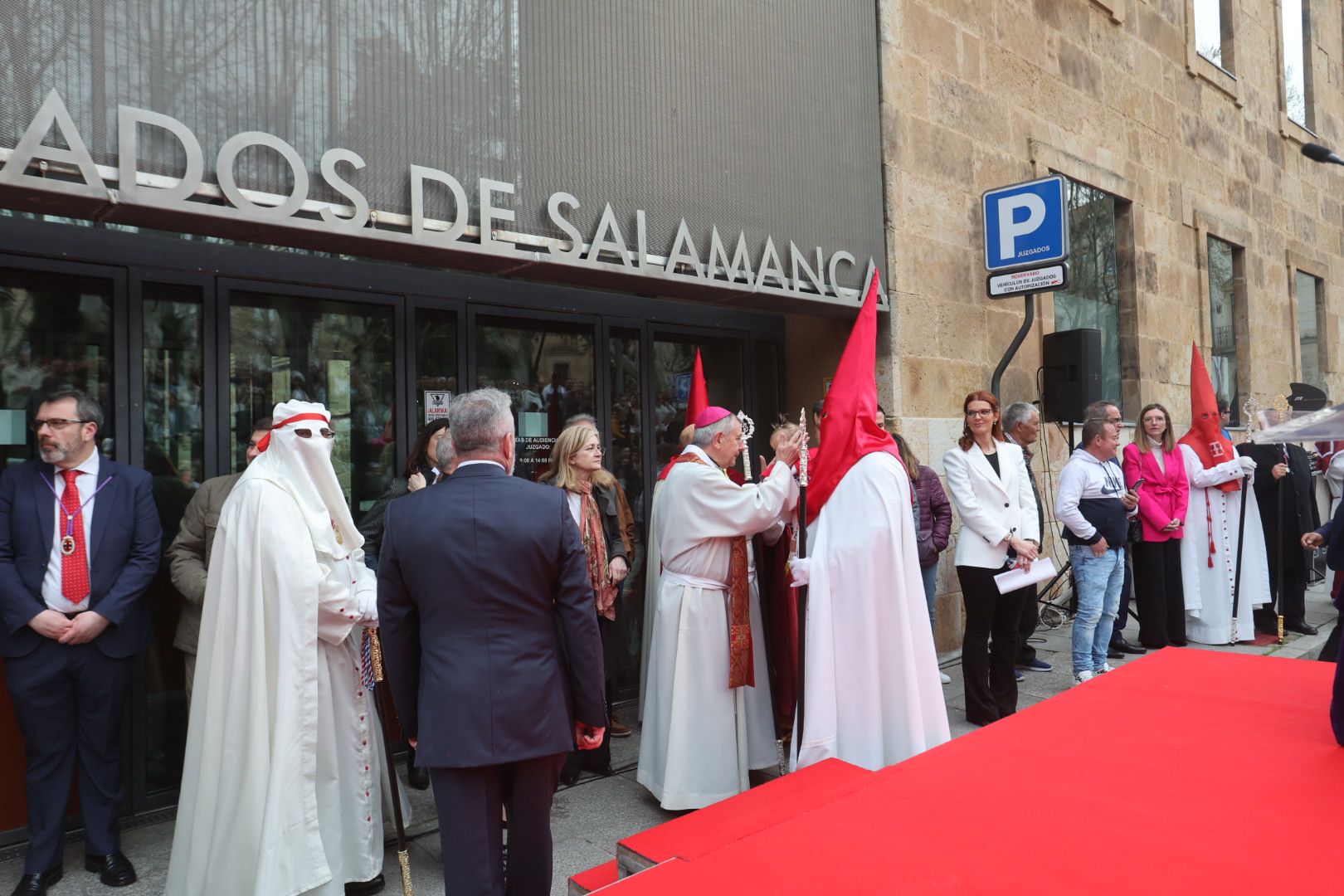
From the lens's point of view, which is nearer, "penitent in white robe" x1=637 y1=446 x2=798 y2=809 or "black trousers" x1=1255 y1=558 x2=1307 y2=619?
"penitent in white robe" x1=637 y1=446 x2=798 y2=809

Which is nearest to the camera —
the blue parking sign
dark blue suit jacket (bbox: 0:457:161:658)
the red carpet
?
the red carpet

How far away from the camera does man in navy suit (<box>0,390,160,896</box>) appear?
12.7 feet

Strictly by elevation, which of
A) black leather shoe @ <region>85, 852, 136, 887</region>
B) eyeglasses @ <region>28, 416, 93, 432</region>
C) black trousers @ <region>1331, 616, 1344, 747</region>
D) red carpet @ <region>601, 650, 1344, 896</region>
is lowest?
black leather shoe @ <region>85, 852, 136, 887</region>

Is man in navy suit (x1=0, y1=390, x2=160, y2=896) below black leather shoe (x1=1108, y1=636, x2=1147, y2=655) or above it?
above

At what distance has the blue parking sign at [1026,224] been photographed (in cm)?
743

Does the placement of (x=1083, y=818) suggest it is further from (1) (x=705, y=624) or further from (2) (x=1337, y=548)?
(1) (x=705, y=624)

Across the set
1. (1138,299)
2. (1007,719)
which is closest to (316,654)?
(1007,719)

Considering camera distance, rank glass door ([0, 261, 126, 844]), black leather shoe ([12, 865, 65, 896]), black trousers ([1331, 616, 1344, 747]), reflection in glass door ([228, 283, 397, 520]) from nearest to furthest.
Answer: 1. black trousers ([1331, 616, 1344, 747])
2. black leather shoe ([12, 865, 65, 896])
3. glass door ([0, 261, 126, 844])
4. reflection in glass door ([228, 283, 397, 520])

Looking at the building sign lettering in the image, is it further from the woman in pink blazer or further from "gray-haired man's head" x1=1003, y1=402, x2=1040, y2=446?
the woman in pink blazer

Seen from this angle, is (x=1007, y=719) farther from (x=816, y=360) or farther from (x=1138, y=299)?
(x=1138, y=299)

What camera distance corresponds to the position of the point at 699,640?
188 inches

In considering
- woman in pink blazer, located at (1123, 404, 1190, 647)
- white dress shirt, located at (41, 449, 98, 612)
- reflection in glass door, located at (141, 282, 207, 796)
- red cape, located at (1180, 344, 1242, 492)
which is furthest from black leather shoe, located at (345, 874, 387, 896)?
red cape, located at (1180, 344, 1242, 492)

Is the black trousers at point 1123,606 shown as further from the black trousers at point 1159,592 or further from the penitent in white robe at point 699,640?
the penitent in white robe at point 699,640

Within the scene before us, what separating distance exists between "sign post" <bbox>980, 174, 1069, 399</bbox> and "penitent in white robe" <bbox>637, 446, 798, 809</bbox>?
344 cm
